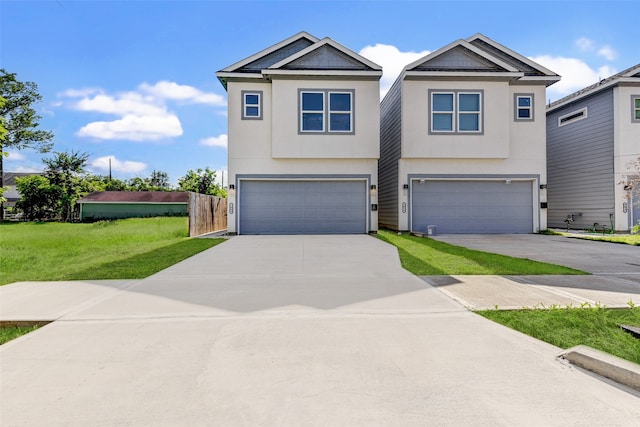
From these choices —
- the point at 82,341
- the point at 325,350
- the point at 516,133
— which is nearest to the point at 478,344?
the point at 325,350

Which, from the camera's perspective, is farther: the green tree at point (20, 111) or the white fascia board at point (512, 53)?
the green tree at point (20, 111)

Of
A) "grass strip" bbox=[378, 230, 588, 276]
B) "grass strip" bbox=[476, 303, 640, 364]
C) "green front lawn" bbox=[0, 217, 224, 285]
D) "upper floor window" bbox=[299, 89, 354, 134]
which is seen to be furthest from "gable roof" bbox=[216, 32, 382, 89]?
"grass strip" bbox=[476, 303, 640, 364]

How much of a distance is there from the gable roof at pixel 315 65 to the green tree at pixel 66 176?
87.3ft

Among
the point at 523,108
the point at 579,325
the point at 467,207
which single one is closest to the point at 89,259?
the point at 579,325

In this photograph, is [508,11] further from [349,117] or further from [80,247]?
[80,247]

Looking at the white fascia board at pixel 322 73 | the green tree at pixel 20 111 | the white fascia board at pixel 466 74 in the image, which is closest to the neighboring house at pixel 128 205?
the green tree at pixel 20 111

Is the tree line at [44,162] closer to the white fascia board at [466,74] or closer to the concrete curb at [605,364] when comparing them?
the white fascia board at [466,74]

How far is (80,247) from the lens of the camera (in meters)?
10.2

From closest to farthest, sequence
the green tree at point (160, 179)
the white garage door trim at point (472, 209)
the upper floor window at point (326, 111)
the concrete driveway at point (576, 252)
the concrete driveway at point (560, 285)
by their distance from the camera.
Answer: the concrete driveway at point (560, 285) < the concrete driveway at point (576, 252) < the upper floor window at point (326, 111) < the white garage door trim at point (472, 209) < the green tree at point (160, 179)

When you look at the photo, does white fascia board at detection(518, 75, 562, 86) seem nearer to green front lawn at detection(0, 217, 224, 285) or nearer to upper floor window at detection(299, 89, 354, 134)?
upper floor window at detection(299, 89, 354, 134)

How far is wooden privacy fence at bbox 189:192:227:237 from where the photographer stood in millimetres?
12875

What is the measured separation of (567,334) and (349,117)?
36.4 ft

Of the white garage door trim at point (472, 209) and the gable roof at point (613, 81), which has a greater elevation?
the gable roof at point (613, 81)

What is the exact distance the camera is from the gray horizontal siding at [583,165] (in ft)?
46.2
